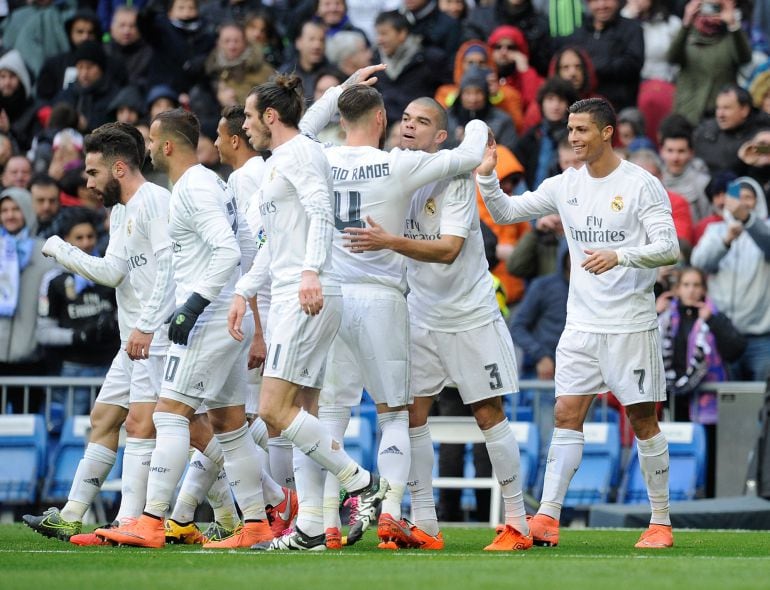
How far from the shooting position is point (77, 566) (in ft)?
27.3

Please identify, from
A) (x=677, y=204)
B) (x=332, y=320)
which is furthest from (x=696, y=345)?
(x=332, y=320)

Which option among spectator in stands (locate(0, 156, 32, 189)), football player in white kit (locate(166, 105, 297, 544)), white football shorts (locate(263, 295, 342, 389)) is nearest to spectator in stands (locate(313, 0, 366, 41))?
spectator in stands (locate(0, 156, 32, 189))

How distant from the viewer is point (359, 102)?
9906mm

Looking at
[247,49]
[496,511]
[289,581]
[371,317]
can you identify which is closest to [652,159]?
[496,511]

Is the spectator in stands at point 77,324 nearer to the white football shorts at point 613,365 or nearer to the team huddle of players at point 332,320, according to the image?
the team huddle of players at point 332,320

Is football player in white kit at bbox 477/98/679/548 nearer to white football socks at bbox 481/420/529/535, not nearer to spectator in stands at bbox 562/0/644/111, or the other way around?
white football socks at bbox 481/420/529/535

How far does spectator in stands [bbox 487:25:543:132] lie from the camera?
1766 centimetres

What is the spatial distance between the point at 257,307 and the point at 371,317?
1.26 metres

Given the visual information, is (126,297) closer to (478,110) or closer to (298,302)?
(298,302)

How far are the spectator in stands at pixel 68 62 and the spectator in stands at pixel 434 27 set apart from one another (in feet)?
13.0

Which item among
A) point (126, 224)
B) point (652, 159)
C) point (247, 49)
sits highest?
point (247, 49)

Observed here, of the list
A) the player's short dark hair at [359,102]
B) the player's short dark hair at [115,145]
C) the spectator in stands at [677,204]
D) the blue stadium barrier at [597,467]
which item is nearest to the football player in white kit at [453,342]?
the player's short dark hair at [359,102]

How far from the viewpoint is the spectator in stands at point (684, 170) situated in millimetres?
15789

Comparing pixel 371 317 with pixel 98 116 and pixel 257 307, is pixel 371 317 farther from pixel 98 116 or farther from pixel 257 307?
pixel 98 116
